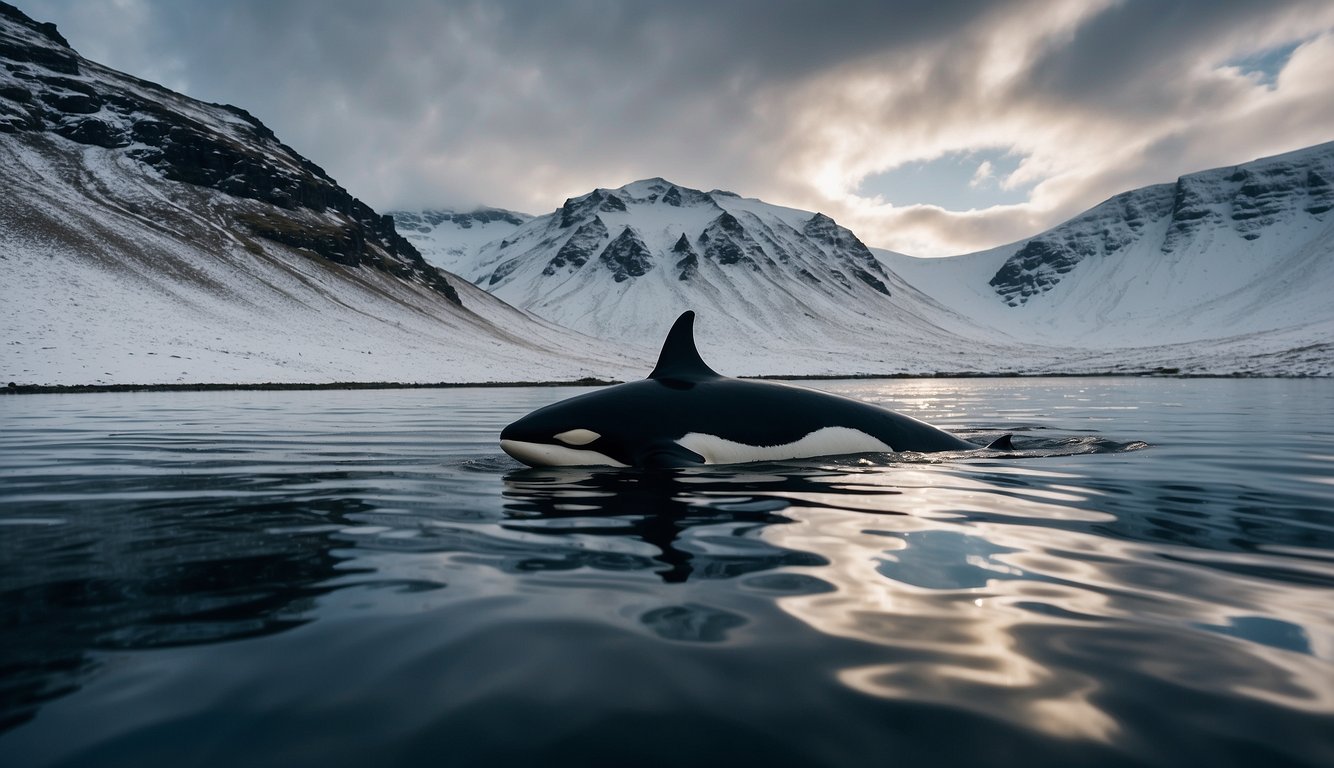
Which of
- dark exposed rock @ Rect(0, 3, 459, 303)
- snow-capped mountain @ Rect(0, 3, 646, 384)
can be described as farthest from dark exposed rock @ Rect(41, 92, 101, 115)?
snow-capped mountain @ Rect(0, 3, 646, 384)

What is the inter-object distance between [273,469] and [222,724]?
28.0 feet

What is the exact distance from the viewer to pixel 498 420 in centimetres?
2225

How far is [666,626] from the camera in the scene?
3.61 metres

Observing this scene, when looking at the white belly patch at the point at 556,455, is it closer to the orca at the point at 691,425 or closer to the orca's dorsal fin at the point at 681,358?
the orca at the point at 691,425

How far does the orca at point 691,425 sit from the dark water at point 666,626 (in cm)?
187

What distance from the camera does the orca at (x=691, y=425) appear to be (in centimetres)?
987

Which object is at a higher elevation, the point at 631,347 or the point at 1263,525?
the point at 631,347

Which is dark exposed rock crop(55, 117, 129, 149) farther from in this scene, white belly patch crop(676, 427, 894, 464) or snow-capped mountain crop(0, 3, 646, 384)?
white belly patch crop(676, 427, 894, 464)

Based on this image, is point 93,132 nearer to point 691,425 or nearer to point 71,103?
point 71,103

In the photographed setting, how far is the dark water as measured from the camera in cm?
250

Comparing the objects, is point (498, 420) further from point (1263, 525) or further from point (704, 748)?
point (704, 748)

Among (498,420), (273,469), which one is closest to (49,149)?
(498,420)

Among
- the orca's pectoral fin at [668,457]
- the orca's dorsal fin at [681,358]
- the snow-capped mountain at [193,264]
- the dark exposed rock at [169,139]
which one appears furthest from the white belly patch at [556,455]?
the dark exposed rock at [169,139]

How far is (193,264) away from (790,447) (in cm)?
11378
